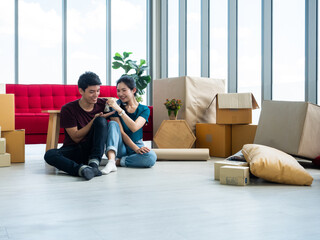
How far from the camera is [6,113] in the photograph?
353 centimetres

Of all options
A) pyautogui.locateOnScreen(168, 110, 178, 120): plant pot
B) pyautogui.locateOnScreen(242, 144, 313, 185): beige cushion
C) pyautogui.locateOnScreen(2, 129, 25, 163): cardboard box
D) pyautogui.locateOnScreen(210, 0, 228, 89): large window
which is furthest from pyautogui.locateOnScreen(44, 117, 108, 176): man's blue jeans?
pyautogui.locateOnScreen(210, 0, 228, 89): large window

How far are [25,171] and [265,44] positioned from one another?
3.10m

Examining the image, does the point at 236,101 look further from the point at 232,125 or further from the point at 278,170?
the point at 278,170

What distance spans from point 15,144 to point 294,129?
2.45 m

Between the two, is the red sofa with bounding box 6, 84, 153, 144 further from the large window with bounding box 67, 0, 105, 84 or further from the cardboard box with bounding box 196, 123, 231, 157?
the large window with bounding box 67, 0, 105, 84

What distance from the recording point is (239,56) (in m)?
5.20

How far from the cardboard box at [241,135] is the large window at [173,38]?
266 centimetres

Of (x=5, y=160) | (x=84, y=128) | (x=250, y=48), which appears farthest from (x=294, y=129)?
(x=5, y=160)

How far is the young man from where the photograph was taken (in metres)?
2.90

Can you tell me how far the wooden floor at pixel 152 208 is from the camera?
1435 millimetres

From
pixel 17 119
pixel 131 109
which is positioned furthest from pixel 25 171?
pixel 17 119

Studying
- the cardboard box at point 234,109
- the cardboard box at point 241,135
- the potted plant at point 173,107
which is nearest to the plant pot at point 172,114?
the potted plant at point 173,107

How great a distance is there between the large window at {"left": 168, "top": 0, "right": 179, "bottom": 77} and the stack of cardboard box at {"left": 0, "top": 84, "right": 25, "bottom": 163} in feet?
11.7

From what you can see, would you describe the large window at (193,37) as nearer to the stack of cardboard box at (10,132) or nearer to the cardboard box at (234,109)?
the cardboard box at (234,109)
